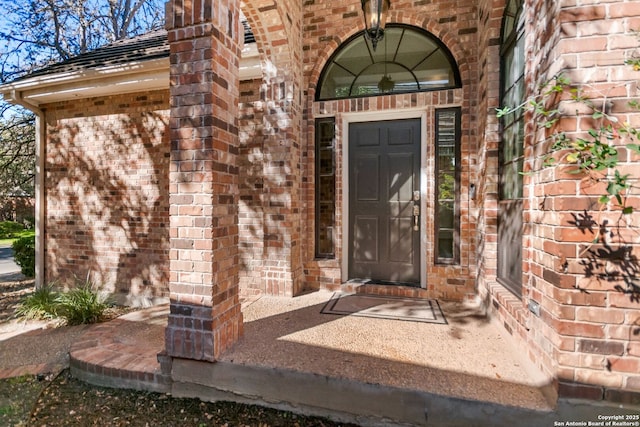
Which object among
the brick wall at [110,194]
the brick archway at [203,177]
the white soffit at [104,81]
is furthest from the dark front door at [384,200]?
the brick wall at [110,194]

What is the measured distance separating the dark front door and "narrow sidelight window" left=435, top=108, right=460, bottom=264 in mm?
244

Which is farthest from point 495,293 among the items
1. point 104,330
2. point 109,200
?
point 109,200

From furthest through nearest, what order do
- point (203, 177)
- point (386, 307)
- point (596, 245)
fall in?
1. point (386, 307)
2. point (203, 177)
3. point (596, 245)

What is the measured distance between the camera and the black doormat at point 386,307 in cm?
307

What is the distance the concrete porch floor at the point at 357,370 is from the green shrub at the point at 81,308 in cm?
114

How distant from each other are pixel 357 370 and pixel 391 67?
332 centimetres

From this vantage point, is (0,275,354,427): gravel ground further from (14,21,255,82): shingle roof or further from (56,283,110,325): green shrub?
(14,21,255,82): shingle roof

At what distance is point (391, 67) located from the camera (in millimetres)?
3750

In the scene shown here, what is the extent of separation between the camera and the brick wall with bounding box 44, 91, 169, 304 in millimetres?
4625

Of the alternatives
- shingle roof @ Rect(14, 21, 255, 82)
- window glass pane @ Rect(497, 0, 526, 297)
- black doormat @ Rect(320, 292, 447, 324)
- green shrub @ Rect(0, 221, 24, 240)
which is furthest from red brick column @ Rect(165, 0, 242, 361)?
green shrub @ Rect(0, 221, 24, 240)

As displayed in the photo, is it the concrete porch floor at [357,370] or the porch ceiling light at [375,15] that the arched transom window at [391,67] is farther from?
the concrete porch floor at [357,370]

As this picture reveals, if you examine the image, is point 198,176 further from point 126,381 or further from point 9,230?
Result: point 9,230

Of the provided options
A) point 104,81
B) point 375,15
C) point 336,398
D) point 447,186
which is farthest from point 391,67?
point 104,81

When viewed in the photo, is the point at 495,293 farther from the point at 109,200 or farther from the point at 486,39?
the point at 109,200
